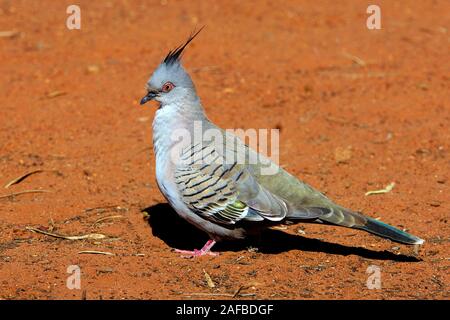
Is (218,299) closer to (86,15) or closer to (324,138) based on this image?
(324,138)

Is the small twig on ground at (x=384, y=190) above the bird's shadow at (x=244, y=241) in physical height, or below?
above

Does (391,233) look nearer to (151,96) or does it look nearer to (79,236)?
(151,96)

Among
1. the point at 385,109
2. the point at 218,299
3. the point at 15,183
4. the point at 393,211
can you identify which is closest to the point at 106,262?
the point at 218,299

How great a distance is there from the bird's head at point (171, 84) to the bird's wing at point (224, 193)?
0.61m

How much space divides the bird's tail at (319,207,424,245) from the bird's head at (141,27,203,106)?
64.5 inches

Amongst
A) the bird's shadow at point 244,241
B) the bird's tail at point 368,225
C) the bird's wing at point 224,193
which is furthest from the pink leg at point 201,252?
the bird's tail at point 368,225

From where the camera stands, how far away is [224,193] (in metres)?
6.41

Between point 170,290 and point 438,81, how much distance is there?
19.4 ft

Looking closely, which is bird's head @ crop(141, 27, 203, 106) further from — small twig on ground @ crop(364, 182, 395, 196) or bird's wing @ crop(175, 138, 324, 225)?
small twig on ground @ crop(364, 182, 395, 196)

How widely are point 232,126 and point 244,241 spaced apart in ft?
8.05

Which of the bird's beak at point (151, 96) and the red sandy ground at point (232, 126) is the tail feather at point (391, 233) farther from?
the bird's beak at point (151, 96)

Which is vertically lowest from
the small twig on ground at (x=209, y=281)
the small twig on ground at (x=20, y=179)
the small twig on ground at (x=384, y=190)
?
the small twig on ground at (x=209, y=281)

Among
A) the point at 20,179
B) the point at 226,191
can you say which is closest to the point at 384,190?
the point at 226,191

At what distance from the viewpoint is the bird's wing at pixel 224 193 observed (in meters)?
6.38
